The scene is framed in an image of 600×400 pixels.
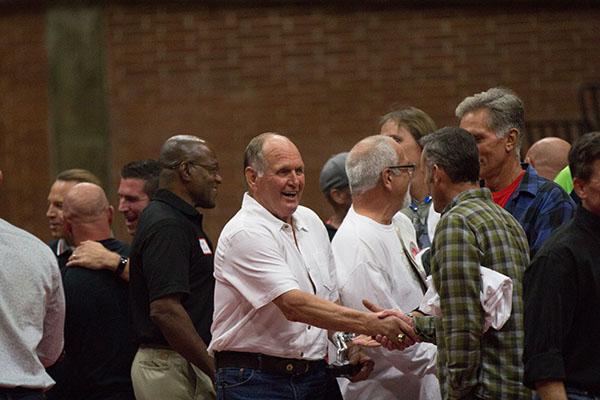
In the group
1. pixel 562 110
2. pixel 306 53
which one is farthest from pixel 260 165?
pixel 562 110

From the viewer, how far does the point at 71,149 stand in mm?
8461

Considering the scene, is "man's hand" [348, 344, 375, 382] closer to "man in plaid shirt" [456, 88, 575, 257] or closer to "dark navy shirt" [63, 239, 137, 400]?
"man in plaid shirt" [456, 88, 575, 257]

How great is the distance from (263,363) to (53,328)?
0.85 metres

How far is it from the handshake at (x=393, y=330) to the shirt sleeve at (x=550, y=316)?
0.79m

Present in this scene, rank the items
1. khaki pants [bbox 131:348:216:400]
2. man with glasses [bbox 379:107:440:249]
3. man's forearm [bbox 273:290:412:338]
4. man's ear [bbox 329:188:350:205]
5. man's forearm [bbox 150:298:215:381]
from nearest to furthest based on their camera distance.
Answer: man's forearm [bbox 273:290:412:338], man's forearm [bbox 150:298:215:381], khaki pants [bbox 131:348:216:400], man with glasses [bbox 379:107:440:249], man's ear [bbox 329:188:350:205]

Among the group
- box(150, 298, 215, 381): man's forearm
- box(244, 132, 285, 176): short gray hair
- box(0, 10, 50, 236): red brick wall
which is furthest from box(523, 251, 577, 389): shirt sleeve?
box(0, 10, 50, 236): red brick wall

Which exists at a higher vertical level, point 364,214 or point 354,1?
point 354,1

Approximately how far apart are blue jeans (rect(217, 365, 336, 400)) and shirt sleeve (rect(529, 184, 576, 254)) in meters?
1.01

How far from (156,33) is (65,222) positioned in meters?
3.23

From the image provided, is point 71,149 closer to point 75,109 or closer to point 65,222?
point 75,109

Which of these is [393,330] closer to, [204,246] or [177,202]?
[204,246]

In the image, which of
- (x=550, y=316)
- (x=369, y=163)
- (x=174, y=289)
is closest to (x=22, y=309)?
(x=174, y=289)

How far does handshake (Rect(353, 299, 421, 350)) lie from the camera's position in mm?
4043

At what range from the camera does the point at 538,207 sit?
4.17 metres
